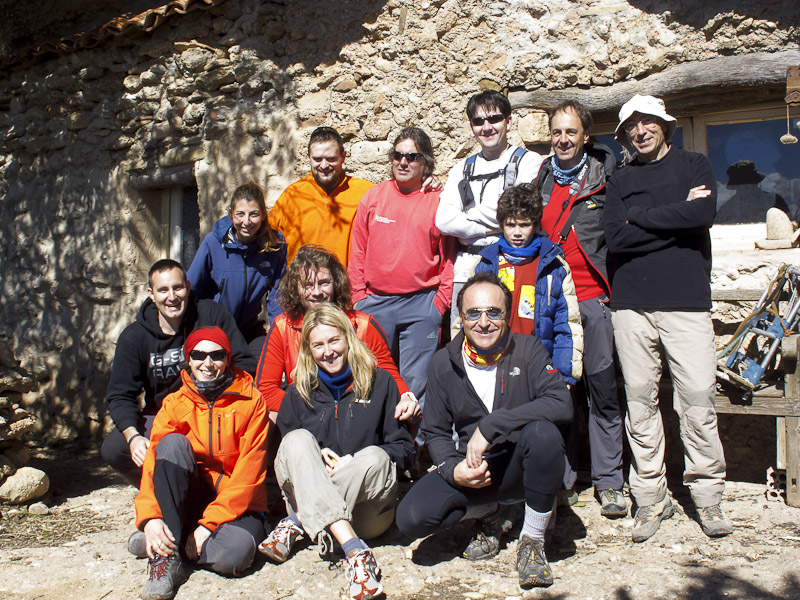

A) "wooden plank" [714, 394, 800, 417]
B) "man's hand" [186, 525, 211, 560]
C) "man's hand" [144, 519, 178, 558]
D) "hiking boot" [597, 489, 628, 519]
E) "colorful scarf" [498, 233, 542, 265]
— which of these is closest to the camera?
"man's hand" [144, 519, 178, 558]

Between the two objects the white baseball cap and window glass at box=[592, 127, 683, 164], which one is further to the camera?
window glass at box=[592, 127, 683, 164]

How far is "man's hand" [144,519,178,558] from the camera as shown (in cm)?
287

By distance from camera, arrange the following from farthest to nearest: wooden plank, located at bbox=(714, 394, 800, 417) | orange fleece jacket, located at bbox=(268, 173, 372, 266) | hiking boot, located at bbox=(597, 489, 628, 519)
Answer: orange fleece jacket, located at bbox=(268, 173, 372, 266) → wooden plank, located at bbox=(714, 394, 800, 417) → hiking boot, located at bbox=(597, 489, 628, 519)

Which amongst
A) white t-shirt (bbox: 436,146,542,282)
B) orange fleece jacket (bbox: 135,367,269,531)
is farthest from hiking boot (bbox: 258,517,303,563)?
white t-shirt (bbox: 436,146,542,282)

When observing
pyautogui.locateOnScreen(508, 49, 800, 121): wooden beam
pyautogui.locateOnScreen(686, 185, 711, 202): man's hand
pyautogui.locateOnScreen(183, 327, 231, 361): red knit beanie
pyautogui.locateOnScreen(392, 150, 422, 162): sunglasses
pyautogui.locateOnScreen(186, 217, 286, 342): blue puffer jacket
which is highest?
pyautogui.locateOnScreen(508, 49, 800, 121): wooden beam

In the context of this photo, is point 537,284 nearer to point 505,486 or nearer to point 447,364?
point 447,364

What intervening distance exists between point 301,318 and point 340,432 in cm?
63

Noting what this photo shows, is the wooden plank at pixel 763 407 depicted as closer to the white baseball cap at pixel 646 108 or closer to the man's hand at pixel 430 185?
the white baseball cap at pixel 646 108

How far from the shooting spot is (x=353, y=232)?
403 cm

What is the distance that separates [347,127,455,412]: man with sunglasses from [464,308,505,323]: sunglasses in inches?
28.7

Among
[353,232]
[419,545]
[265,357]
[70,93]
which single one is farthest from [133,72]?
[419,545]

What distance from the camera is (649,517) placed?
3295 mm

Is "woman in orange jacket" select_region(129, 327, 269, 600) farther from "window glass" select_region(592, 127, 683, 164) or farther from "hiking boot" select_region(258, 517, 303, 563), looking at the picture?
"window glass" select_region(592, 127, 683, 164)

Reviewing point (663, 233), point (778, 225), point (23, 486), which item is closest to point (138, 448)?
point (23, 486)
